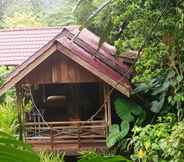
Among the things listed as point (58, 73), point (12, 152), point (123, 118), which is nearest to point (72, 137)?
point (123, 118)

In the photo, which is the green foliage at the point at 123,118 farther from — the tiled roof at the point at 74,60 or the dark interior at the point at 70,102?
the dark interior at the point at 70,102

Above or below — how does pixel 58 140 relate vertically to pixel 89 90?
below

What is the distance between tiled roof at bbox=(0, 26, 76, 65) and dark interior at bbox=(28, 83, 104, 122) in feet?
9.44

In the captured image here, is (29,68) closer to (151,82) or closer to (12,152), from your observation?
(151,82)

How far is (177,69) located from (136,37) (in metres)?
0.79

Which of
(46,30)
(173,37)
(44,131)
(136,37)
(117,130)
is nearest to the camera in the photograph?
(173,37)

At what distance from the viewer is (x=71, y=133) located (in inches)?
351

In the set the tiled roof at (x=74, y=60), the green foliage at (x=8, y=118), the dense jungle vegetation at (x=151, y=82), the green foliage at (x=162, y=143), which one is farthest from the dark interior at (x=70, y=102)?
the green foliage at (x=162, y=143)

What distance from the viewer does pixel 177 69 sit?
7.09 meters

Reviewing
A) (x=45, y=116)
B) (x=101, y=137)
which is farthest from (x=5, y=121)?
(x=101, y=137)

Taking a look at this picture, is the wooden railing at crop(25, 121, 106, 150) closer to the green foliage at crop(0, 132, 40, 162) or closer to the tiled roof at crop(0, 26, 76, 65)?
the tiled roof at crop(0, 26, 76, 65)

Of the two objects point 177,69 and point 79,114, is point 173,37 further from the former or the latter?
point 79,114

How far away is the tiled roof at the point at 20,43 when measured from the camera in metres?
13.0

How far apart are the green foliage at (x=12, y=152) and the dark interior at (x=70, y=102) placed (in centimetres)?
921
